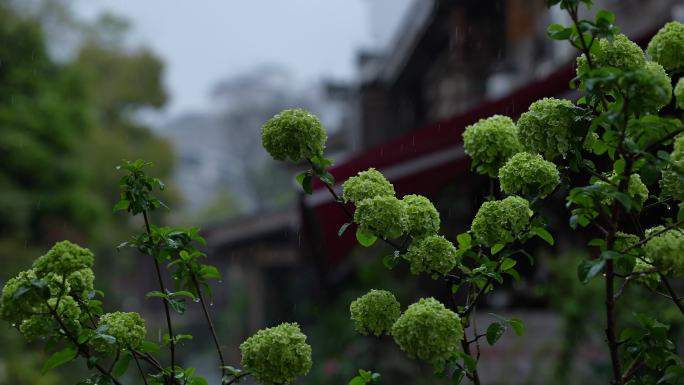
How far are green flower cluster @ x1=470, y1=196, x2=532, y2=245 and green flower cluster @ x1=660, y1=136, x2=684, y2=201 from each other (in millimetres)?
232

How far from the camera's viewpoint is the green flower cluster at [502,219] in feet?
4.30

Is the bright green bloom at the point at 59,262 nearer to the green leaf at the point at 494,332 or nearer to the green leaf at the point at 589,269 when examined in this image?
the green leaf at the point at 494,332

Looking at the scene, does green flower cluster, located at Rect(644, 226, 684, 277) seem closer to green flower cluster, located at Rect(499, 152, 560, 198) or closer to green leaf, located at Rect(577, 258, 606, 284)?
green leaf, located at Rect(577, 258, 606, 284)

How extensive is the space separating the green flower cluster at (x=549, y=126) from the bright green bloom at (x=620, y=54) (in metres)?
0.10

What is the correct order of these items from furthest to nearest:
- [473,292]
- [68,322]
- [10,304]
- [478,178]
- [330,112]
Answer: [330,112], [478,178], [473,292], [68,322], [10,304]

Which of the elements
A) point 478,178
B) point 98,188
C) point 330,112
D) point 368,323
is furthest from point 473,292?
point 330,112

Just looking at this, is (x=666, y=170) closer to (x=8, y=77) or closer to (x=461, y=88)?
(x=461, y=88)

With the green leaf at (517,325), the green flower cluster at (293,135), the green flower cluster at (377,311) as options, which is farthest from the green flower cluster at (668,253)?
the green flower cluster at (293,135)

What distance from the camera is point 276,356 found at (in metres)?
1.26

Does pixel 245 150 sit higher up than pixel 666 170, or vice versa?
pixel 245 150

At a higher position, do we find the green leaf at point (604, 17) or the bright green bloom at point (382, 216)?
the green leaf at point (604, 17)

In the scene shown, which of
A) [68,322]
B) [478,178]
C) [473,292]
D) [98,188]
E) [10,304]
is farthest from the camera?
[98,188]

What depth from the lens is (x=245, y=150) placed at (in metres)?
33.2

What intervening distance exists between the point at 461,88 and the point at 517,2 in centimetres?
96
